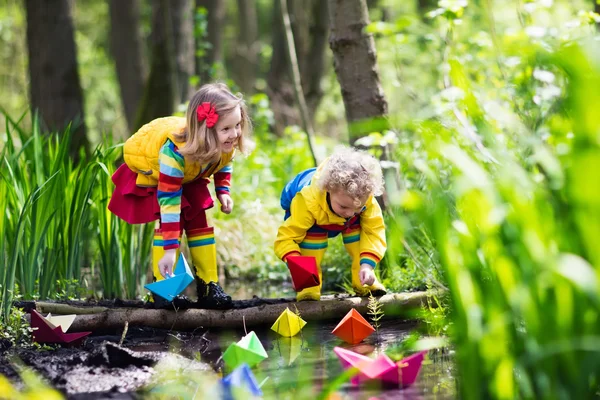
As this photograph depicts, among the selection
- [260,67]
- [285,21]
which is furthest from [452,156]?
[260,67]

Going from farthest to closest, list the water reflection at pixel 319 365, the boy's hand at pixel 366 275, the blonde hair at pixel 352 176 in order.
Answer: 1. the boy's hand at pixel 366 275
2. the blonde hair at pixel 352 176
3. the water reflection at pixel 319 365

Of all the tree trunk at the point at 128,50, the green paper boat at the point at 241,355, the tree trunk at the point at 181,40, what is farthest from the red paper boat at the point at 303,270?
the tree trunk at the point at 128,50

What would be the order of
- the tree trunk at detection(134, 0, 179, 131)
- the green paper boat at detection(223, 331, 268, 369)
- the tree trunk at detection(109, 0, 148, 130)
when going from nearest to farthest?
the green paper boat at detection(223, 331, 268, 369) < the tree trunk at detection(134, 0, 179, 131) < the tree trunk at detection(109, 0, 148, 130)

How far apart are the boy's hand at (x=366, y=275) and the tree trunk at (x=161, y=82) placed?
405 cm

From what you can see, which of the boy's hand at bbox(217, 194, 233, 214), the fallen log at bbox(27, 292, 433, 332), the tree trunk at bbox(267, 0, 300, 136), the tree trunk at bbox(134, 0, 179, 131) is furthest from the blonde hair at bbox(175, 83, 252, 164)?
the tree trunk at bbox(267, 0, 300, 136)

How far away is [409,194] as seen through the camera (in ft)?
6.86

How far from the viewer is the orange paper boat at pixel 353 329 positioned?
327 cm

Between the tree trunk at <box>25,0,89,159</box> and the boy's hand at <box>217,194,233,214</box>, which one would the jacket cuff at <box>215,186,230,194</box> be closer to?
the boy's hand at <box>217,194,233,214</box>

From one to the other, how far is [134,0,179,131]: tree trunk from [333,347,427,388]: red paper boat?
5057 mm

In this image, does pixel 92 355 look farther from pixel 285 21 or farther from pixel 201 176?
pixel 285 21

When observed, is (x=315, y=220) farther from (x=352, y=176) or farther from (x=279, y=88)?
(x=279, y=88)

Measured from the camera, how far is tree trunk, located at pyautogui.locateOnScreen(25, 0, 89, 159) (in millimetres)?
7211

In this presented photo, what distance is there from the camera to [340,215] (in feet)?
12.3

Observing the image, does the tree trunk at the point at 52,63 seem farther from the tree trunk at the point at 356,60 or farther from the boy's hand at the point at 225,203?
the boy's hand at the point at 225,203
